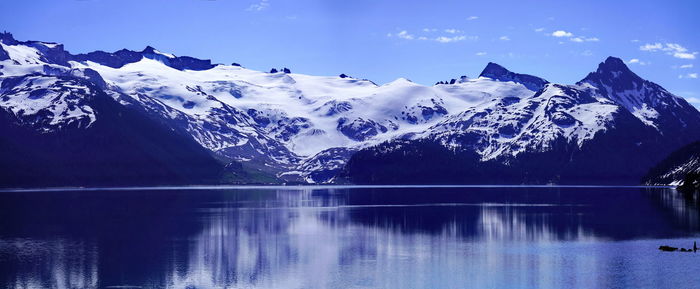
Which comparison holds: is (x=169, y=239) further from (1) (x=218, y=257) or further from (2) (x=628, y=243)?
(2) (x=628, y=243)

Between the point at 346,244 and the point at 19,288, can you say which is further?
the point at 346,244

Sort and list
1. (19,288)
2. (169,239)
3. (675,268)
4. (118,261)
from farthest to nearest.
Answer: (169,239) → (118,261) → (675,268) → (19,288)

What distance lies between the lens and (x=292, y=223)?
194125mm

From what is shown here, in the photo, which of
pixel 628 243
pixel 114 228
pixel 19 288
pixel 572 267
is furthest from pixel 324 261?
pixel 114 228

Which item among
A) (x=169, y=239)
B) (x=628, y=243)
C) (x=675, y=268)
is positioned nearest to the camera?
(x=675, y=268)

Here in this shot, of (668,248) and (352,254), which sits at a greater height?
(668,248)

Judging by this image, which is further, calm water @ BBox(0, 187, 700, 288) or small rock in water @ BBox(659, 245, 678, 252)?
small rock in water @ BBox(659, 245, 678, 252)

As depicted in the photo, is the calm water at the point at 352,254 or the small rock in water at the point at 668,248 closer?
the calm water at the point at 352,254

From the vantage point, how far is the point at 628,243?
137 metres

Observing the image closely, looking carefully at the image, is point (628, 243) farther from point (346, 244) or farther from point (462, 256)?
point (346, 244)

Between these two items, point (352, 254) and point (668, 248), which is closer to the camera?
point (668, 248)

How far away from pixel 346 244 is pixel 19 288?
2443 inches

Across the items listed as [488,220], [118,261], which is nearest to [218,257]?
[118,261]

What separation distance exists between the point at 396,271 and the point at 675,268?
36.8m
